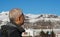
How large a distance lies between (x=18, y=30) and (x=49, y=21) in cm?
1609

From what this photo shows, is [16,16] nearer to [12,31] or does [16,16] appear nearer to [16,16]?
[16,16]

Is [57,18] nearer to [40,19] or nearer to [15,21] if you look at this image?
[40,19]

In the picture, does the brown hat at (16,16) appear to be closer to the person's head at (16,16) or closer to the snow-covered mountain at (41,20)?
the person's head at (16,16)

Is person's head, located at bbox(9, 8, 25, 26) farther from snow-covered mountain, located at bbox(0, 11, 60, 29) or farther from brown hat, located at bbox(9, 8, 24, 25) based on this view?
snow-covered mountain, located at bbox(0, 11, 60, 29)

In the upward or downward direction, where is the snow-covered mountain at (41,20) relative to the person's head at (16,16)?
downward

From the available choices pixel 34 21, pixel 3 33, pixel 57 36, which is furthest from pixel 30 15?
pixel 3 33

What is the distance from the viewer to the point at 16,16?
2.38 m

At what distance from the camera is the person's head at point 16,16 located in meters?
2.34

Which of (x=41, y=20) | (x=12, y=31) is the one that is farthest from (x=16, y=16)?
(x=41, y=20)

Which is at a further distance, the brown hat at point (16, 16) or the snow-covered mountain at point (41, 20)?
the snow-covered mountain at point (41, 20)

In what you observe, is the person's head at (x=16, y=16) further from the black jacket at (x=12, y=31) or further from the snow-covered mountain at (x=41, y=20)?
the snow-covered mountain at (x=41, y=20)

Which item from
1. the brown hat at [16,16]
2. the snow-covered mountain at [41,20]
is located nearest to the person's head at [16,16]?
the brown hat at [16,16]

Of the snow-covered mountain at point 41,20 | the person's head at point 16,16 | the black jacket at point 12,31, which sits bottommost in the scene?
the snow-covered mountain at point 41,20

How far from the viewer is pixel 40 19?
19.0 m
